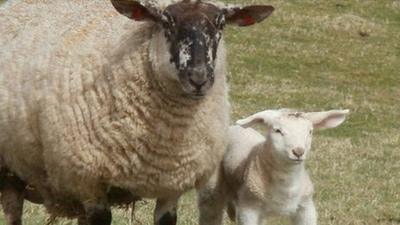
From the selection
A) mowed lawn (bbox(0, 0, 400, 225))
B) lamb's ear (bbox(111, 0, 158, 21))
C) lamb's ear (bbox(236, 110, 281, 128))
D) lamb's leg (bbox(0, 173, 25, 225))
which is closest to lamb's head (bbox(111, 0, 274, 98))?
lamb's ear (bbox(111, 0, 158, 21))

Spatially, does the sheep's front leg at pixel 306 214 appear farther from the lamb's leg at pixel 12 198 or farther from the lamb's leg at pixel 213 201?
the lamb's leg at pixel 12 198

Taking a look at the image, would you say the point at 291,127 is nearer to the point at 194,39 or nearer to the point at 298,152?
the point at 298,152

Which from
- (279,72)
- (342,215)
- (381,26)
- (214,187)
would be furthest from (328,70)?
(214,187)

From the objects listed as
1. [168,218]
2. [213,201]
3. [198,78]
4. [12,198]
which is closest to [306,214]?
[213,201]

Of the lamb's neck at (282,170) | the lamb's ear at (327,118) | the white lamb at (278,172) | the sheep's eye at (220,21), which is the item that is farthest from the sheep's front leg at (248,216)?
the sheep's eye at (220,21)

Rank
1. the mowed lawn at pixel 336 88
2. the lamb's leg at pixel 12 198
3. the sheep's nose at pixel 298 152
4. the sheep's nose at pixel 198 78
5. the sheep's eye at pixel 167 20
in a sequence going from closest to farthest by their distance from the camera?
the sheep's nose at pixel 198 78 < the sheep's eye at pixel 167 20 < the sheep's nose at pixel 298 152 < the lamb's leg at pixel 12 198 < the mowed lawn at pixel 336 88

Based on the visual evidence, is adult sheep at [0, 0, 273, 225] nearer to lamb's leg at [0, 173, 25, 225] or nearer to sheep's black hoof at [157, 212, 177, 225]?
sheep's black hoof at [157, 212, 177, 225]

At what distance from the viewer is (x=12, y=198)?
31.2 feet

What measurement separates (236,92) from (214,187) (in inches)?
506

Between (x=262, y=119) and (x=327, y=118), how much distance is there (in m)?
0.52

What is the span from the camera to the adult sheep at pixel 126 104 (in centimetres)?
782

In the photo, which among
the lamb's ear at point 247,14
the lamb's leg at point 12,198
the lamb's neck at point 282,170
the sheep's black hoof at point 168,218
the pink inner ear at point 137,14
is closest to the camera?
the pink inner ear at point 137,14

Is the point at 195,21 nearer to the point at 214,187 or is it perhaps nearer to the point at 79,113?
the point at 79,113

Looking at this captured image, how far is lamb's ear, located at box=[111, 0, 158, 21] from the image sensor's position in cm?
787
